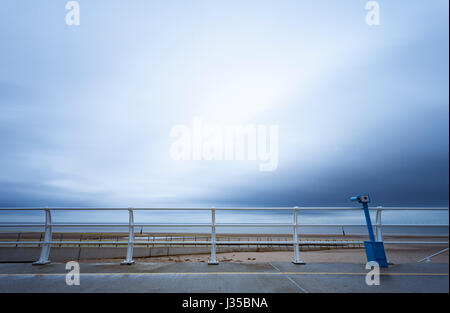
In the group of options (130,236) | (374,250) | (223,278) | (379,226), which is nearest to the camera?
(223,278)

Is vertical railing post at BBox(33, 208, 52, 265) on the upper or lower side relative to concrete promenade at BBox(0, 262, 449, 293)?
upper

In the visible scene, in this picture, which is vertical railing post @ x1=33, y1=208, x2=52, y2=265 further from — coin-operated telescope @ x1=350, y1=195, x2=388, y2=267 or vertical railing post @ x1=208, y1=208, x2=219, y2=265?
coin-operated telescope @ x1=350, y1=195, x2=388, y2=267

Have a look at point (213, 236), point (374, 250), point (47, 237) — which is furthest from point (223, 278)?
point (47, 237)

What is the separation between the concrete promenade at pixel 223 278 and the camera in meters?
3.87

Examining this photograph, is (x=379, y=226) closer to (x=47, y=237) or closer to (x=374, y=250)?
(x=374, y=250)

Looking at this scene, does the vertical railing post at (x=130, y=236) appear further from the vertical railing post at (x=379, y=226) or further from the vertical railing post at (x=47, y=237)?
the vertical railing post at (x=379, y=226)

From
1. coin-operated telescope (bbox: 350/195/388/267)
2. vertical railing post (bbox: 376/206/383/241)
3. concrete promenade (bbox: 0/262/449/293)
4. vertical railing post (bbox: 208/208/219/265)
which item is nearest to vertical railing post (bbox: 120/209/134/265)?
concrete promenade (bbox: 0/262/449/293)

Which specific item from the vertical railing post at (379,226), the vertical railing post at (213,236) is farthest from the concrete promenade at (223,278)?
the vertical railing post at (379,226)

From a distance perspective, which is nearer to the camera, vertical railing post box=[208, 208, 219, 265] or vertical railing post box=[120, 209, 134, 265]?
vertical railing post box=[208, 208, 219, 265]

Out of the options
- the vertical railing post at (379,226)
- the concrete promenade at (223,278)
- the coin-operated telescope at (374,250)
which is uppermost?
the vertical railing post at (379,226)

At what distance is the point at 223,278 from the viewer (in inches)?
178

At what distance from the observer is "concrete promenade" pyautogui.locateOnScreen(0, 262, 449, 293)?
3.87 m

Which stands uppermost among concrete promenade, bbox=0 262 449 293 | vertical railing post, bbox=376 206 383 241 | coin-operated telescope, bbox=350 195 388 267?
vertical railing post, bbox=376 206 383 241
